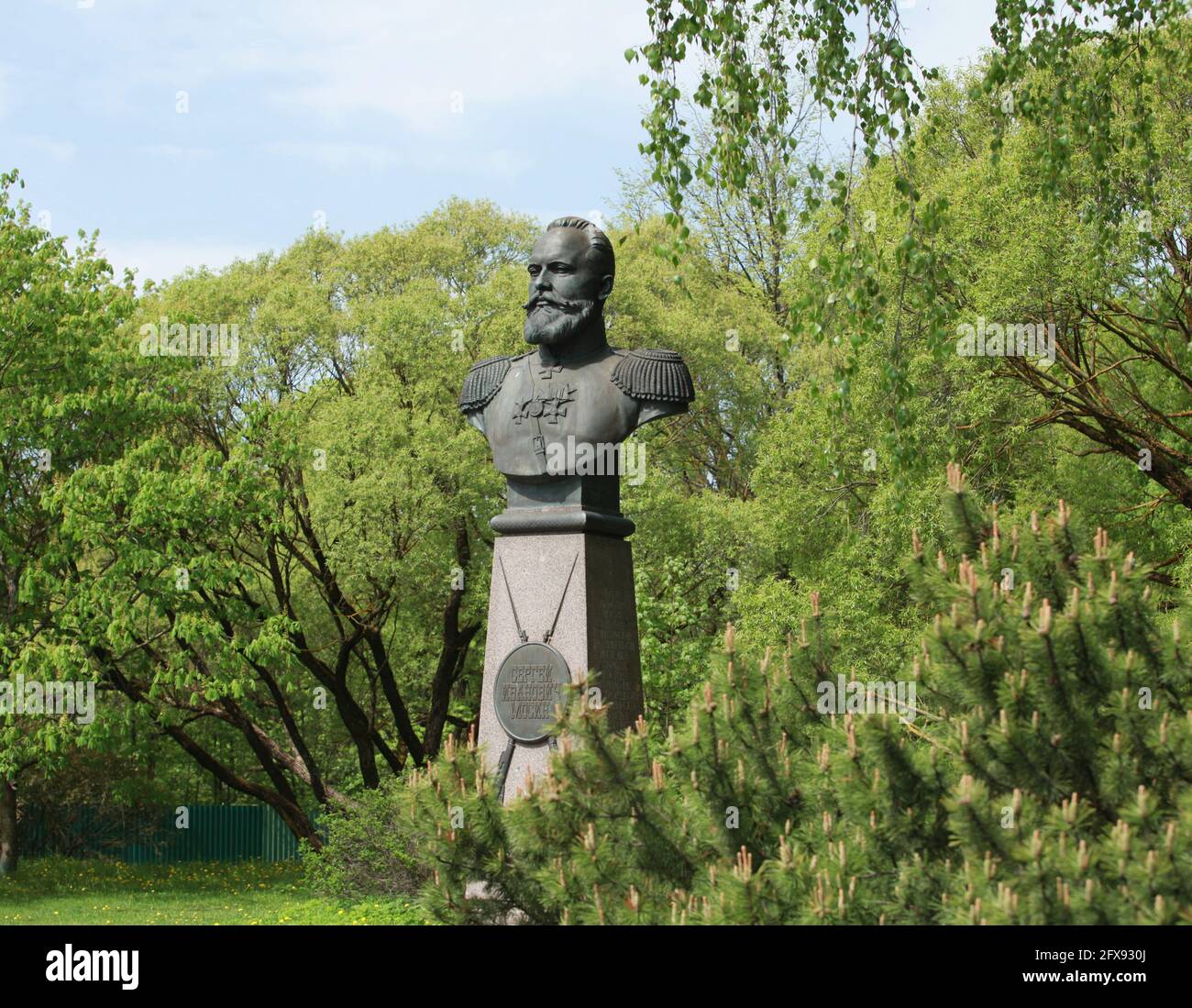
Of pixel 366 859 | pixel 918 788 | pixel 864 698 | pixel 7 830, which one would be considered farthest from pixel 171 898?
pixel 918 788

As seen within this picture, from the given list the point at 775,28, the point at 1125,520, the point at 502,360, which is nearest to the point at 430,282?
the point at 1125,520

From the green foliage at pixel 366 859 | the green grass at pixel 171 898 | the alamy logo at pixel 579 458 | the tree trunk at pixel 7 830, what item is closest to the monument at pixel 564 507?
the alamy logo at pixel 579 458

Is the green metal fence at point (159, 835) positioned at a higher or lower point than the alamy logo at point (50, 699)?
lower

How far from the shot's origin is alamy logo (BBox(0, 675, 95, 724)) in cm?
1683

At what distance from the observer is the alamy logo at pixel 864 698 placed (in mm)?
5227

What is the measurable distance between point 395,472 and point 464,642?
4182 mm

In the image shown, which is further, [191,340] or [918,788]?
[191,340]

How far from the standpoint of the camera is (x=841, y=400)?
900 centimetres

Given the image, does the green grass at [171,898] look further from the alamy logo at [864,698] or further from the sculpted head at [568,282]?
the alamy logo at [864,698]

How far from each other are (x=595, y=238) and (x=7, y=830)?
13.5 m

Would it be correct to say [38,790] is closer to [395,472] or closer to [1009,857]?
[395,472]

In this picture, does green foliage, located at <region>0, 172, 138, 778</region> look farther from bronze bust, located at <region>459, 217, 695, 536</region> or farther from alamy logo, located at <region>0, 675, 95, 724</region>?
bronze bust, located at <region>459, 217, 695, 536</region>

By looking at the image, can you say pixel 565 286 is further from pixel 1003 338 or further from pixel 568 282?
pixel 1003 338

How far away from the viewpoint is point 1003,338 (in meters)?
17.5
